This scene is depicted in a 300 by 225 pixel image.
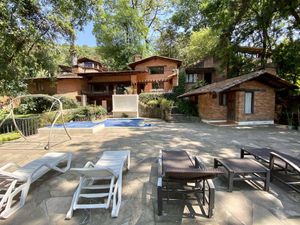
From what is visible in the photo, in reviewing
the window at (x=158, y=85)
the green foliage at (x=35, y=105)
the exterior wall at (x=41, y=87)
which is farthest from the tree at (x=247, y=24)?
the exterior wall at (x=41, y=87)

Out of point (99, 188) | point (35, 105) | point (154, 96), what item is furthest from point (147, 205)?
point (35, 105)

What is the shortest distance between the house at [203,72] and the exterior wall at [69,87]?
14.5 meters

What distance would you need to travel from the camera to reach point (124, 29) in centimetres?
3281

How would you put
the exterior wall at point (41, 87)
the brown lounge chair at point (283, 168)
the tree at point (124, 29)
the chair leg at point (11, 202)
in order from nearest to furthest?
the chair leg at point (11, 202)
the brown lounge chair at point (283, 168)
the exterior wall at point (41, 87)
the tree at point (124, 29)

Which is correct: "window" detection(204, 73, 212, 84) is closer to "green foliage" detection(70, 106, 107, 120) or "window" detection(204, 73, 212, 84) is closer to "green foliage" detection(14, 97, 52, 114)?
"green foliage" detection(70, 106, 107, 120)

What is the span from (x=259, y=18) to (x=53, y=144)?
17681 mm

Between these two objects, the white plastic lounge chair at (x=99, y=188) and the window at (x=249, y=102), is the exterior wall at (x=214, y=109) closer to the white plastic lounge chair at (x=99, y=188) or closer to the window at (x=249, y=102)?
the window at (x=249, y=102)

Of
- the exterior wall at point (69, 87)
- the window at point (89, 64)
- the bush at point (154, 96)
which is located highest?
the window at point (89, 64)

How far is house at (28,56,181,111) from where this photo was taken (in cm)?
2607

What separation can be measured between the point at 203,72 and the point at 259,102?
1189 cm

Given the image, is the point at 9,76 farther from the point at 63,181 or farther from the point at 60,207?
the point at 60,207

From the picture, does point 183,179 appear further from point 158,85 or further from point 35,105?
point 158,85

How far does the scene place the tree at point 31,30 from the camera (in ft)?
32.2

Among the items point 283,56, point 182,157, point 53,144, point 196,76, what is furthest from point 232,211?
point 196,76
